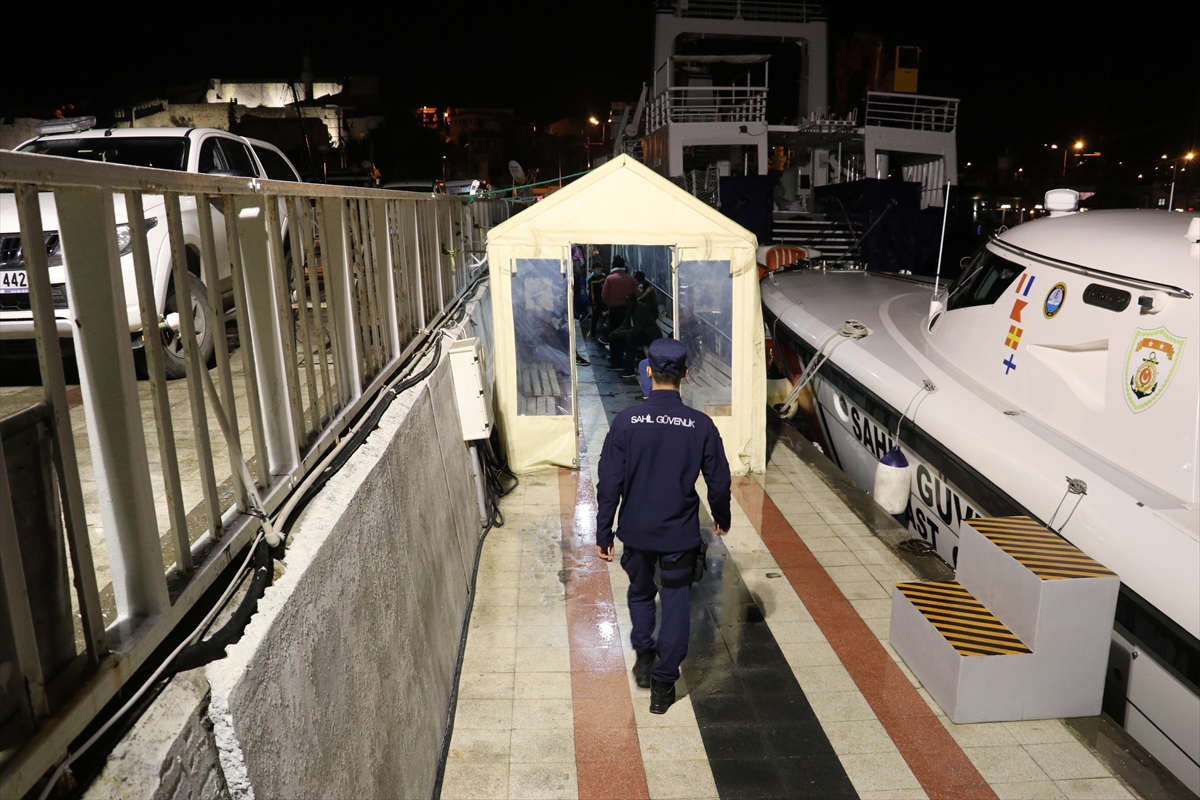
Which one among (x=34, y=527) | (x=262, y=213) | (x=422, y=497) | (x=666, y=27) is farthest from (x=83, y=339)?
(x=666, y=27)

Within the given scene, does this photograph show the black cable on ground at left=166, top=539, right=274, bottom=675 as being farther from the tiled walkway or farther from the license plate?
the license plate

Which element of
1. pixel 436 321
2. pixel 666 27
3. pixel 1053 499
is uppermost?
pixel 666 27

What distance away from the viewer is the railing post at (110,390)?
5.27 feet

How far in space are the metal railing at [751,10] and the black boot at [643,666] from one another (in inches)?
980

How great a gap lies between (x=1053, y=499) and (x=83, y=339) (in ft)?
15.0

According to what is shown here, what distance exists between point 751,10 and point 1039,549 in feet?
83.5

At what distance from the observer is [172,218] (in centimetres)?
194

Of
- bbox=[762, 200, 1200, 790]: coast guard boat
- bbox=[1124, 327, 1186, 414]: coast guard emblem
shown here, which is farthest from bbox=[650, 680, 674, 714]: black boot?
bbox=[1124, 327, 1186, 414]: coast guard emblem

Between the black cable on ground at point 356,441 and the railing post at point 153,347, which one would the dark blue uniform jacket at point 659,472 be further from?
the railing post at point 153,347

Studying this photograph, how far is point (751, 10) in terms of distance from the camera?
2553cm

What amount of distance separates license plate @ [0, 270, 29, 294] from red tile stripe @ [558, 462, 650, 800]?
3.52 metres

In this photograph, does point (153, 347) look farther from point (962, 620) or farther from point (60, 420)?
point (962, 620)

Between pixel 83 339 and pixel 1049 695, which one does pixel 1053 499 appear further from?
pixel 83 339

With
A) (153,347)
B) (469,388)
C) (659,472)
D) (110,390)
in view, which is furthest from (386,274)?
(110,390)
